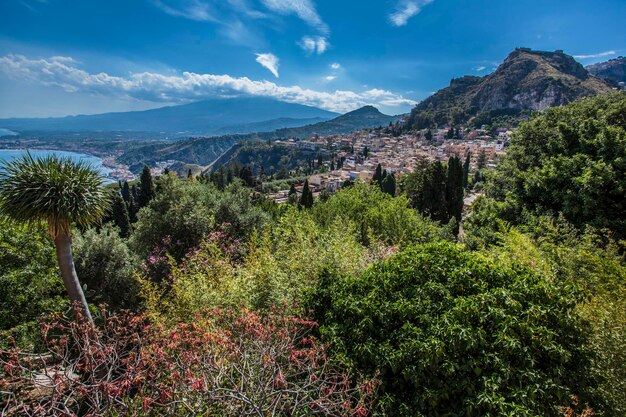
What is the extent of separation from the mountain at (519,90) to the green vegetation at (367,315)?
4740 inches

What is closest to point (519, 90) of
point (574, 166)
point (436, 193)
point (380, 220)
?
point (436, 193)

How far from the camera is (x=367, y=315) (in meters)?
4.48

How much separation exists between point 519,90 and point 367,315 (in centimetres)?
14972

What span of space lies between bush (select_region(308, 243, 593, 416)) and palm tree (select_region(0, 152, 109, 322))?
6525 mm

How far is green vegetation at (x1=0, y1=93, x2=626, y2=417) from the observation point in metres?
3.57

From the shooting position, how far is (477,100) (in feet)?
440

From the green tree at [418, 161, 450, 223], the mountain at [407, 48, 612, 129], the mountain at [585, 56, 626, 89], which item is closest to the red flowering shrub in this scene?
the green tree at [418, 161, 450, 223]

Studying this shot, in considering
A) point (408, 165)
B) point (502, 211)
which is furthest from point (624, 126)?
point (408, 165)

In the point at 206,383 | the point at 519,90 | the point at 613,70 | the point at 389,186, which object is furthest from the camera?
the point at 613,70

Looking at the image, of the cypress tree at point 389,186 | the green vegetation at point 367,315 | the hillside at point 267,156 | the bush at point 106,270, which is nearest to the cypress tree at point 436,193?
the green vegetation at point 367,315

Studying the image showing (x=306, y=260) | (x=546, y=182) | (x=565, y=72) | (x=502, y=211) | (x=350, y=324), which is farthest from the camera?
(x=565, y=72)

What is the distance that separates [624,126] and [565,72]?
159 m

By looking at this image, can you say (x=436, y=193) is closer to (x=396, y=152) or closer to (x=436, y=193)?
(x=436, y=193)

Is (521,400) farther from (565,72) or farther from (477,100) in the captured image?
(565,72)
